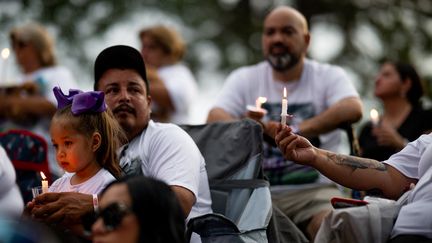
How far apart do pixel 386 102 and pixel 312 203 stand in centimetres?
258

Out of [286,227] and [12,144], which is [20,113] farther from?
[286,227]

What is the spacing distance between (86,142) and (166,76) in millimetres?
3785

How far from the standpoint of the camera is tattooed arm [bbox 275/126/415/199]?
6.68 m

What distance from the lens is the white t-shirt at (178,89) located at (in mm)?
10383

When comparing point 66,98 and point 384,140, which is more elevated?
point 66,98

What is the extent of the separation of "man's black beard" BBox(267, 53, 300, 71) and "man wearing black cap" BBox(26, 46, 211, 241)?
1838 millimetres

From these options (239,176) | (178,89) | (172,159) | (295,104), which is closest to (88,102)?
(172,159)

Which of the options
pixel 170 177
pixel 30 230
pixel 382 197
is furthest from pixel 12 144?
pixel 30 230

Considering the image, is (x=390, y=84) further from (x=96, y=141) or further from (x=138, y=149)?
(x=96, y=141)

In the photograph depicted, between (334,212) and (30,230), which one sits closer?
(30,230)

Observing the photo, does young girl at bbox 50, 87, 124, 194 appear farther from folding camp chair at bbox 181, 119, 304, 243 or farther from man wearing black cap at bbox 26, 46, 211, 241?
folding camp chair at bbox 181, 119, 304, 243

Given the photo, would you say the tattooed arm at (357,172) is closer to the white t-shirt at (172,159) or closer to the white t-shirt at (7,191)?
the white t-shirt at (172,159)

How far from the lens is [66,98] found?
6.93 meters

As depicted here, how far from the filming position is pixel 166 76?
10547 millimetres
